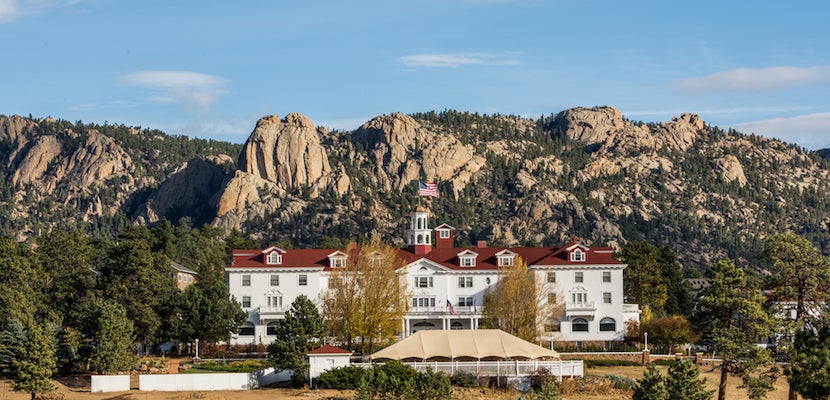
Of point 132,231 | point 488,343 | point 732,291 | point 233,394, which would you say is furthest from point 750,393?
point 132,231

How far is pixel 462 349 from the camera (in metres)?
77.6

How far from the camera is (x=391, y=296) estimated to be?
101 meters

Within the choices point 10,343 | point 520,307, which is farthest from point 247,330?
point 10,343

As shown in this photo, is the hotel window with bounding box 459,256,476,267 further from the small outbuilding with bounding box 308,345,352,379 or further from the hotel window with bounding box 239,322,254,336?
the small outbuilding with bounding box 308,345,352,379

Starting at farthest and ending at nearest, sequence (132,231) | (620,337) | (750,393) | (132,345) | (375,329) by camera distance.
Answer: (132,231), (620,337), (375,329), (132,345), (750,393)

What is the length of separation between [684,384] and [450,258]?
55.3 metres

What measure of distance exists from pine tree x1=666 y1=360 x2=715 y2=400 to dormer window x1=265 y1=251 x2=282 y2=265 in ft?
184

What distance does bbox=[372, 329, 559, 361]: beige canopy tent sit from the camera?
77.0 meters

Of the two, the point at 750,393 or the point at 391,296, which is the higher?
the point at 391,296

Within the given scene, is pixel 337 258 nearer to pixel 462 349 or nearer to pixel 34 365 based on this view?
pixel 462 349

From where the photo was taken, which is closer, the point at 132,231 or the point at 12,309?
the point at 12,309

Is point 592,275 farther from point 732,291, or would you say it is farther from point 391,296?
point 732,291

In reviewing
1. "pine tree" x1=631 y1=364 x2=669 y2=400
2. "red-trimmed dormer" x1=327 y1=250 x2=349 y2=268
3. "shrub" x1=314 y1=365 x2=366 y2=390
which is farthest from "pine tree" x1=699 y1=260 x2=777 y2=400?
"red-trimmed dormer" x1=327 y1=250 x2=349 y2=268

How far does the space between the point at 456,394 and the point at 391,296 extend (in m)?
29.0
